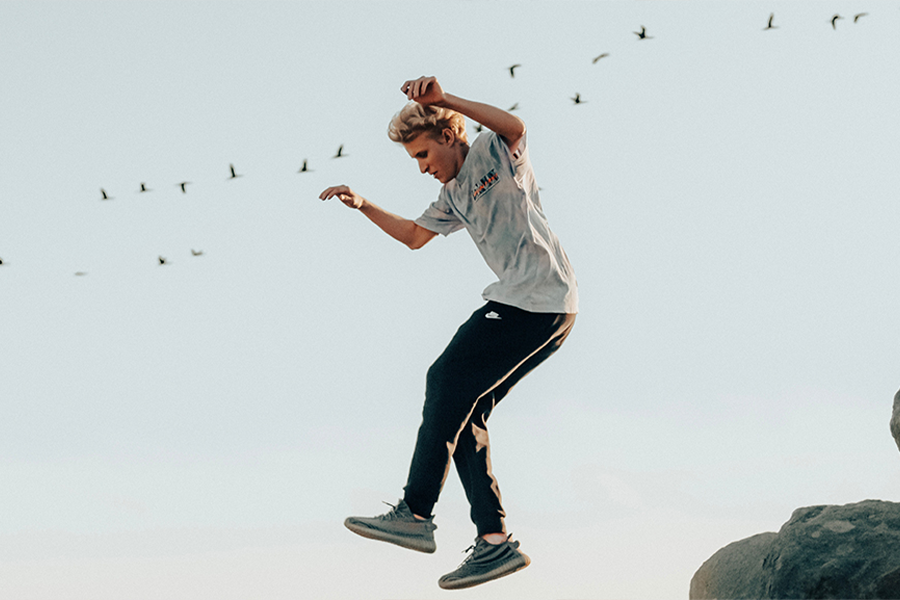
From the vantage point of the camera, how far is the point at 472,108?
14.5 ft

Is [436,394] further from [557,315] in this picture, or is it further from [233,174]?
[233,174]

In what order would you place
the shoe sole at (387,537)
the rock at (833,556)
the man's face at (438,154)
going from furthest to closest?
the rock at (833,556) < the man's face at (438,154) < the shoe sole at (387,537)

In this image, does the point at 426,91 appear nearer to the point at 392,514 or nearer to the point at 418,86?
the point at 418,86

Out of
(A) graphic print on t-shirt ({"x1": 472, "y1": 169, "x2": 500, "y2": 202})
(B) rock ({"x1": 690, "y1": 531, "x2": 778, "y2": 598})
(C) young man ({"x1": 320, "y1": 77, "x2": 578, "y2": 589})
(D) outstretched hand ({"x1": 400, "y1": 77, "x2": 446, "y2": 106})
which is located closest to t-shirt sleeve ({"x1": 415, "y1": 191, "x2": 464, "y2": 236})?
(C) young man ({"x1": 320, "y1": 77, "x2": 578, "y2": 589})

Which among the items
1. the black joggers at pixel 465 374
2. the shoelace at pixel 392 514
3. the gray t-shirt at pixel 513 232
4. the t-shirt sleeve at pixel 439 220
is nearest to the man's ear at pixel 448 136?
the gray t-shirt at pixel 513 232

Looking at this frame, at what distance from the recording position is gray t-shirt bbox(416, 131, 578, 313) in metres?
4.82

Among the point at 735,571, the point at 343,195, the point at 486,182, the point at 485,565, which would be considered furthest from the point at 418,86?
the point at 735,571

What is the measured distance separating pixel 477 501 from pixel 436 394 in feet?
2.54

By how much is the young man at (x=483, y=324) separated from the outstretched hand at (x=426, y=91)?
1.12 feet

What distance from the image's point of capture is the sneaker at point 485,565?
4879 mm

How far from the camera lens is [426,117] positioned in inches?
191

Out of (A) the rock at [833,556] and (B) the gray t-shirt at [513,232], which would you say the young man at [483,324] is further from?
(A) the rock at [833,556]

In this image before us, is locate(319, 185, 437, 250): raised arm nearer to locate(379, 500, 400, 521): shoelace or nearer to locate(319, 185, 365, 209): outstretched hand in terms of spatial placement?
locate(319, 185, 365, 209): outstretched hand

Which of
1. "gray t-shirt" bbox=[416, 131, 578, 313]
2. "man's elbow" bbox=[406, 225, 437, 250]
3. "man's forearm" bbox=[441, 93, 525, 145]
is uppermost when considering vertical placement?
"man's forearm" bbox=[441, 93, 525, 145]
